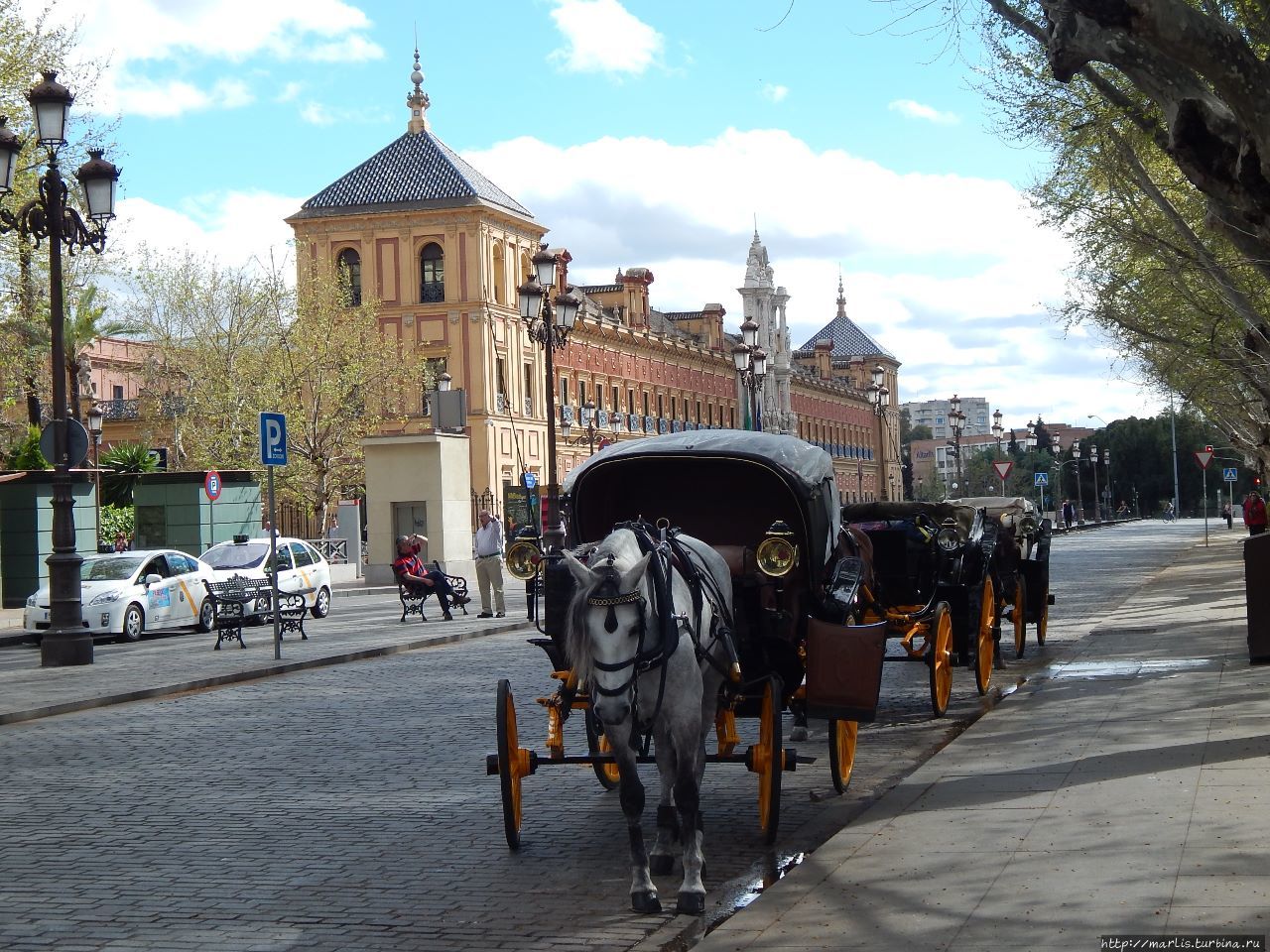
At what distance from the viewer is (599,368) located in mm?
80562

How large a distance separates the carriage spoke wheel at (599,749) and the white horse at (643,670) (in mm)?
844

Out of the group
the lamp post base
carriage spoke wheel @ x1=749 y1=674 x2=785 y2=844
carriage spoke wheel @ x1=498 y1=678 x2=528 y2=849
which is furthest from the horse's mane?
the lamp post base

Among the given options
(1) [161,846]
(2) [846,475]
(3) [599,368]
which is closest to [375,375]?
(3) [599,368]

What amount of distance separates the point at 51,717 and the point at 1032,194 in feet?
67.8

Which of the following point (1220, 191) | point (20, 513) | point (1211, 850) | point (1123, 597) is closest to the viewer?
point (1211, 850)

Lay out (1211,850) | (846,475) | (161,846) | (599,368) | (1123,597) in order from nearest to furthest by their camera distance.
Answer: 1. (1211,850)
2. (161,846)
3. (1123,597)
4. (599,368)
5. (846,475)

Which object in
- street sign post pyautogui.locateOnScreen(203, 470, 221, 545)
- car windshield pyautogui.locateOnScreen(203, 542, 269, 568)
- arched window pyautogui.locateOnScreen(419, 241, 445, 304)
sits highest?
arched window pyautogui.locateOnScreen(419, 241, 445, 304)

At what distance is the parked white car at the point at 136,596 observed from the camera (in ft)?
85.6

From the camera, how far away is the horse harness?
7.04 metres

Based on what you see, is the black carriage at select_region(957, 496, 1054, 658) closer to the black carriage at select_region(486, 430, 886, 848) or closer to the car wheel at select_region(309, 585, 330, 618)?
the black carriage at select_region(486, 430, 886, 848)

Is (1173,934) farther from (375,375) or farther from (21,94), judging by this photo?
(375,375)

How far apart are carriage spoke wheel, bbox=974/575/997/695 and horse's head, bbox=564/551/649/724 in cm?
787

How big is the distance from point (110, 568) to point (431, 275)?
44.2 meters

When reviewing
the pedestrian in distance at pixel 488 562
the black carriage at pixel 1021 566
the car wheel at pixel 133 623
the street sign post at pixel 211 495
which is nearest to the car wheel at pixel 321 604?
the pedestrian in distance at pixel 488 562
